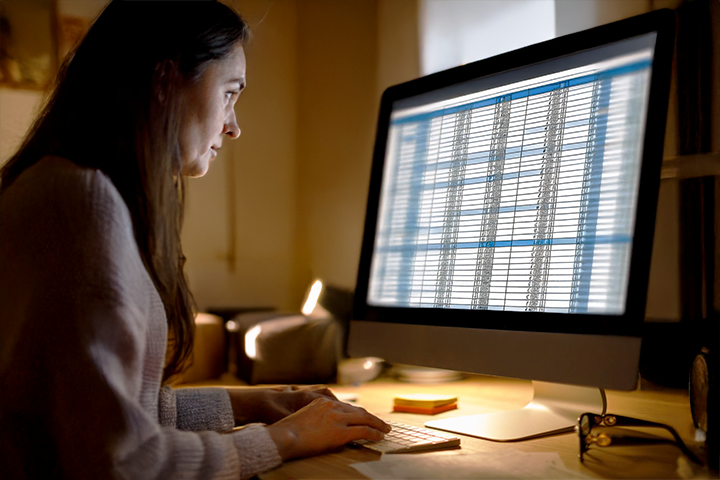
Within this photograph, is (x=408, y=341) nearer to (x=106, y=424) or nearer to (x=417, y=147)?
(x=417, y=147)

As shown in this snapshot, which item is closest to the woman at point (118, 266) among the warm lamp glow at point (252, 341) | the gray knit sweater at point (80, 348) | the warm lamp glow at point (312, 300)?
the gray knit sweater at point (80, 348)

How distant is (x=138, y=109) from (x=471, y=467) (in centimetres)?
59

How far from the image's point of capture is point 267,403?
0.99 metres

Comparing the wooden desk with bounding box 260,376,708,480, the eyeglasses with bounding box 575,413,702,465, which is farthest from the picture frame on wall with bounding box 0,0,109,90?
the eyeglasses with bounding box 575,413,702,465

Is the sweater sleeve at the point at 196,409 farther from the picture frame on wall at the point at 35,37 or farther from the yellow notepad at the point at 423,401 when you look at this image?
the picture frame on wall at the point at 35,37

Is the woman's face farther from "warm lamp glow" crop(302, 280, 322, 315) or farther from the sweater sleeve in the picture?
"warm lamp glow" crop(302, 280, 322, 315)

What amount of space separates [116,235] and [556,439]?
62 cm

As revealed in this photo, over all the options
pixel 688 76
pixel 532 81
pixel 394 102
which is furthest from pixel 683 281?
pixel 394 102

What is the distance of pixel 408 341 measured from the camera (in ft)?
3.18

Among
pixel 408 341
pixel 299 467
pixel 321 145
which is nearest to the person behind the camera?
pixel 299 467

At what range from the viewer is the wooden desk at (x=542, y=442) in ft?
2.30

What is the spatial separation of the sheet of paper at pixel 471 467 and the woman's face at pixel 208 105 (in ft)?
1.66

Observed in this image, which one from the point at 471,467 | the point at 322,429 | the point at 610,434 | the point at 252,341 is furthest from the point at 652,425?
the point at 252,341

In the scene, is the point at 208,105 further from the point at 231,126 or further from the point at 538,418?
the point at 538,418
